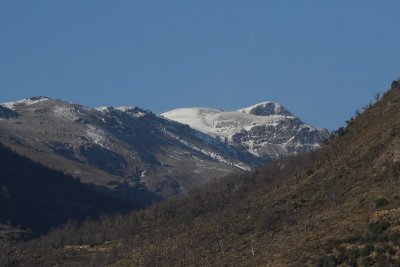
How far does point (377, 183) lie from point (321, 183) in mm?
22669

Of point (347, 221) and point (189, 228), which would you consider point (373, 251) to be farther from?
point (189, 228)

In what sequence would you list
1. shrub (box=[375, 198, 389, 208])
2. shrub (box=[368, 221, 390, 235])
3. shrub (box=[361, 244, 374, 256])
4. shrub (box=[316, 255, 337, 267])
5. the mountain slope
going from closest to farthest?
shrub (box=[361, 244, 374, 256]), shrub (box=[316, 255, 337, 267]), shrub (box=[368, 221, 390, 235]), the mountain slope, shrub (box=[375, 198, 389, 208])

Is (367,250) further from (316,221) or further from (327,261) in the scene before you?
(316,221)

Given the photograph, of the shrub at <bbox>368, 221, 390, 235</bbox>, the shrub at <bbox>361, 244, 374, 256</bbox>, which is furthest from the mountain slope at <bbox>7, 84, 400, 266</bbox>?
the shrub at <bbox>361, 244, 374, 256</bbox>

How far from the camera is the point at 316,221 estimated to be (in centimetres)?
12538

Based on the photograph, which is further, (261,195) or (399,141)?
(261,195)

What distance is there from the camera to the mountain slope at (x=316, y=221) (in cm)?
10200

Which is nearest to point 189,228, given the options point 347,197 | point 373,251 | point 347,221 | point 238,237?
point 238,237

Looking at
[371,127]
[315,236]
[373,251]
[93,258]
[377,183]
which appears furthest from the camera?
[93,258]

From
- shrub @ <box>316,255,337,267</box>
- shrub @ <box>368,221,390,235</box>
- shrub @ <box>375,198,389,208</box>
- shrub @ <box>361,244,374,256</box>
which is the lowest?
shrub @ <box>316,255,337,267</box>

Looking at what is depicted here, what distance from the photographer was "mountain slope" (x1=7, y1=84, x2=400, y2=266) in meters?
102

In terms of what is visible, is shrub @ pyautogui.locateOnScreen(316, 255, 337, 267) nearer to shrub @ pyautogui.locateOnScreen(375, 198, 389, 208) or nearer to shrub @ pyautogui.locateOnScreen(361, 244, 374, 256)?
shrub @ pyautogui.locateOnScreen(361, 244, 374, 256)

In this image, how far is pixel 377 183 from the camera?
13150 cm

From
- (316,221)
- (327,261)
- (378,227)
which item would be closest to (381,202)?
(316,221)
